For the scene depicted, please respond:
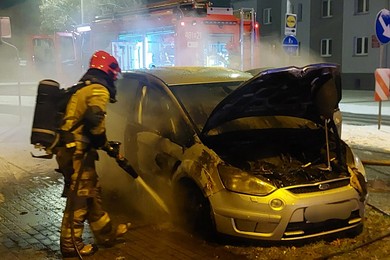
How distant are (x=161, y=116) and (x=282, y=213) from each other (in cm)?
185

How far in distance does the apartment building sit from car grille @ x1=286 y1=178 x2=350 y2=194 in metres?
26.5

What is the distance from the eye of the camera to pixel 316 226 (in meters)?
4.86

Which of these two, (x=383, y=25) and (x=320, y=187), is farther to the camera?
(x=383, y=25)

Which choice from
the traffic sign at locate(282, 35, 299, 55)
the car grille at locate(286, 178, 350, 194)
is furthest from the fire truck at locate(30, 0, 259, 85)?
the car grille at locate(286, 178, 350, 194)

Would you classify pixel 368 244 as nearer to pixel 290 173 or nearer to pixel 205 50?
pixel 290 173

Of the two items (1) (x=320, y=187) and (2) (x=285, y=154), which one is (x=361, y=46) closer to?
(2) (x=285, y=154)

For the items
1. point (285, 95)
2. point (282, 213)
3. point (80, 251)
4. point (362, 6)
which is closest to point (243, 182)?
point (282, 213)

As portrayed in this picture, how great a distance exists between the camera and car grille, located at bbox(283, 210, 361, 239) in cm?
479

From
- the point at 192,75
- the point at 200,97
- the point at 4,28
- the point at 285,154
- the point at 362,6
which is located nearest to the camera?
the point at 285,154

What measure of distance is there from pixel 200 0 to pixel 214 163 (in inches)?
413

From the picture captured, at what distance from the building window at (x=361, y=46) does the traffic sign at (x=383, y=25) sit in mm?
21489

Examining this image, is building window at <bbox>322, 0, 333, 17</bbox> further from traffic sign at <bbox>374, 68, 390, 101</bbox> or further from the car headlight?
the car headlight

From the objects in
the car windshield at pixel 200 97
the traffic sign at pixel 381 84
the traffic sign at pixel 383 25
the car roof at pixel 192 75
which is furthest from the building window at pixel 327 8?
the car windshield at pixel 200 97

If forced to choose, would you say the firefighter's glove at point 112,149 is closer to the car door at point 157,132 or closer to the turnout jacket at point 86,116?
the turnout jacket at point 86,116
